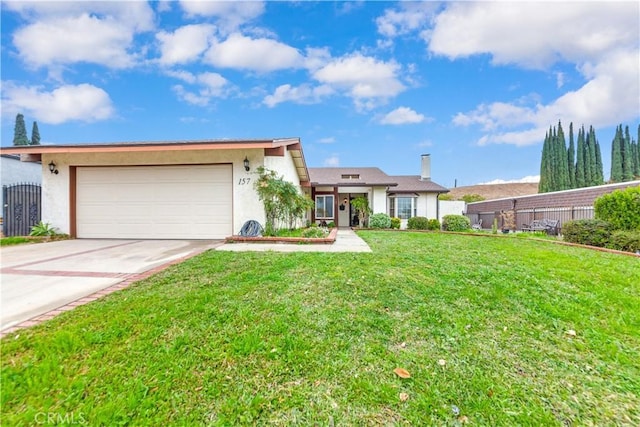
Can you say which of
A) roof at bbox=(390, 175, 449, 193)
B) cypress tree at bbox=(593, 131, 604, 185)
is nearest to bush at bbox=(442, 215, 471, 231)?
roof at bbox=(390, 175, 449, 193)

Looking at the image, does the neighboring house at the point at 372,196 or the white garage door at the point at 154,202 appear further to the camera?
the neighboring house at the point at 372,196

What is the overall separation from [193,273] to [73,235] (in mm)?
8086

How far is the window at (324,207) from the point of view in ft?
58.5

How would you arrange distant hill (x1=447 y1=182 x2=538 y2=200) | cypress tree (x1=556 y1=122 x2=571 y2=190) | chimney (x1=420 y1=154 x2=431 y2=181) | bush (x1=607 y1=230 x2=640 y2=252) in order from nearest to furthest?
1. bush (x1=607 y1=230 x2=640 y2=252)
2. chimney (x1=420 y1=154 x2=431 y2=181)
3. cypress tree (x1=556 y1=122 x2=571 y2=190)
4. distant hill (x1=447 y1=182 x2=538 y2=200)

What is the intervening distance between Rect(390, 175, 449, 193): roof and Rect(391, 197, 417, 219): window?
0.61m

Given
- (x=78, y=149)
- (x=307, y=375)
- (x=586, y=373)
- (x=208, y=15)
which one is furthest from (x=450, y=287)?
(x=208, y=15)

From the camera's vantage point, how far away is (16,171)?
12516 millimetres

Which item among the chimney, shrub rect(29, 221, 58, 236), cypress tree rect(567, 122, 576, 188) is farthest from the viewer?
cypress tree rect(567, 122, 576, 188)

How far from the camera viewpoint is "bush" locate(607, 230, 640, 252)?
711 cm

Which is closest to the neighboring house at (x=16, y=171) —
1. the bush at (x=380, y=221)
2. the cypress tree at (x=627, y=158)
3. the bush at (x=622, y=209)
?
the bush at (x=380, y=221)

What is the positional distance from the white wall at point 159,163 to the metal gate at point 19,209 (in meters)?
3.02

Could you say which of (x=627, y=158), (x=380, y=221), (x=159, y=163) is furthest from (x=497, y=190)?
(x=159, y=163)

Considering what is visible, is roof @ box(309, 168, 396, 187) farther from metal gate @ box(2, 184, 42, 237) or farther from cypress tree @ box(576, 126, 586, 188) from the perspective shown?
cypress tree @ box(576, 126, 586, 188)

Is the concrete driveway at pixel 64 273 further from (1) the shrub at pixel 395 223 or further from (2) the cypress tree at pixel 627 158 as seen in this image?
(2) the cypress tree at pixel 627 158
